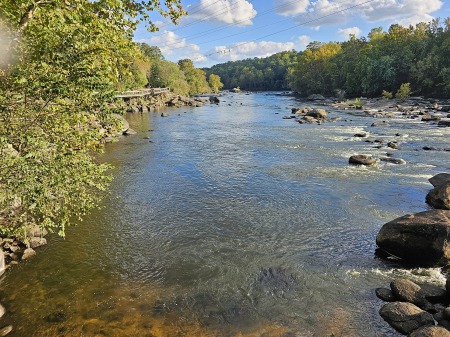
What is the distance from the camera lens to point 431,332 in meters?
7.57

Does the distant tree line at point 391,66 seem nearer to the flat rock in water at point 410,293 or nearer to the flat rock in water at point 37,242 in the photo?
the flat rock in water at point 410,293

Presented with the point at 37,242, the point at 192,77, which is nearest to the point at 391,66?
the point at 192,77

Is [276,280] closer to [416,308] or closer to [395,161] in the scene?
[416,308]

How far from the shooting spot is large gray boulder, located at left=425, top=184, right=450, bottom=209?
617 inches

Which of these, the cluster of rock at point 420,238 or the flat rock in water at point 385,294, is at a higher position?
the cluster of rock at point 420,238

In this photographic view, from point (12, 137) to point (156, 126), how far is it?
121 feet

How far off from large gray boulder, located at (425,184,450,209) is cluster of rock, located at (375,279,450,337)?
725 centimetres

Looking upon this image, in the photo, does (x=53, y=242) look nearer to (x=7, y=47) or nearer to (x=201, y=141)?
(x=7, y=47)

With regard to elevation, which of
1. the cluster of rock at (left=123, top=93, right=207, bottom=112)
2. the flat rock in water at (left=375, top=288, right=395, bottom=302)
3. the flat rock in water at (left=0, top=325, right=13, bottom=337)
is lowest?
the flat rock in water at (left=375, top=288, right=395, bottom=302)

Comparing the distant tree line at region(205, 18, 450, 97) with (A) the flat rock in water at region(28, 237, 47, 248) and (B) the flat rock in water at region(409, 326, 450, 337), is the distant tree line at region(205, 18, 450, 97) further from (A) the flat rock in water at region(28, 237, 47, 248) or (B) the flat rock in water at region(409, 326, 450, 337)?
(A) the flat rock in water at region(28, 237, 47, 248)

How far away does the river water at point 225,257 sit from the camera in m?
9.09

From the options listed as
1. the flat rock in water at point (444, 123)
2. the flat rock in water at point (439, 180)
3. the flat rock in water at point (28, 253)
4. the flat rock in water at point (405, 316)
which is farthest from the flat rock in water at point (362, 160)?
the flat rock in water at point (444, 123)

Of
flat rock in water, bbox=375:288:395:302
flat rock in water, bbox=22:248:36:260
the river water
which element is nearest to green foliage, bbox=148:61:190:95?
the river water

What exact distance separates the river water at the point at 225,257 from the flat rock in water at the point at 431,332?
1.06m
